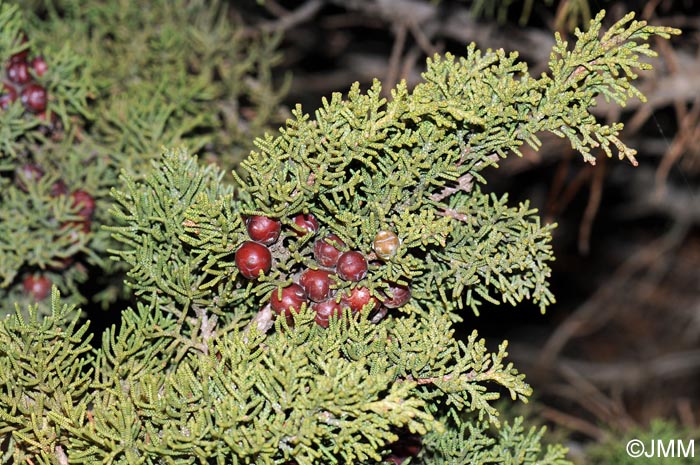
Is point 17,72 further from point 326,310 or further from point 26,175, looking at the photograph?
point 326,310

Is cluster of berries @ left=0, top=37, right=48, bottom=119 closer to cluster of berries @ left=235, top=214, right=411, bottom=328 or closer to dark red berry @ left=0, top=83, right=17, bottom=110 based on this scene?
dark red berry @ left=0, top=83, right=17, bottom=110

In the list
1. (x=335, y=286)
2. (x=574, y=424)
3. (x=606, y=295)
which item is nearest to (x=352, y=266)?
(x=335, y=286)

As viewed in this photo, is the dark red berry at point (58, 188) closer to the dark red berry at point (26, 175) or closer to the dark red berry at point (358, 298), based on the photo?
the dark red berry at point (26, 175)

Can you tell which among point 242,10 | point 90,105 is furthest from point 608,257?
point 90,105

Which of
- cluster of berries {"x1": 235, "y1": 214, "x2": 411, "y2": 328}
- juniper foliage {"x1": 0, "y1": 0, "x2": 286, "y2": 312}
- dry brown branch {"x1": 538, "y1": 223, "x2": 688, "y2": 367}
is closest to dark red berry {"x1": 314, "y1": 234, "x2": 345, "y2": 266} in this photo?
cluster of berries {"x1": 235, "y1": 214, "x2": 411, "y2": 328}

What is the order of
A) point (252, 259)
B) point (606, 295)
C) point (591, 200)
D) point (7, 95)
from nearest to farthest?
point (252, 259) → point (7, 95) → point (591, 200) → point (606, 295)
